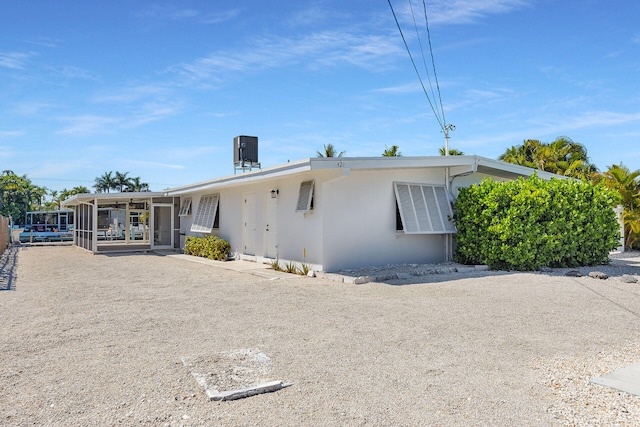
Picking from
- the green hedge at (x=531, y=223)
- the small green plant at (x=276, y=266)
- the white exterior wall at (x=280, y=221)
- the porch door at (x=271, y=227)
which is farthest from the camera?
the porch door at (x=271, y=227)

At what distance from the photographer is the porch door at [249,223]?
558 inches

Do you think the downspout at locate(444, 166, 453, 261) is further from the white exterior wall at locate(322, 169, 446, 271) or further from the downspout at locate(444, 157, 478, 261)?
the white exterior wall at locate(322, 169, 446, 271)

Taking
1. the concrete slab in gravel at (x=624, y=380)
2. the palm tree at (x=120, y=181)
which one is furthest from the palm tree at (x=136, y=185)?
the concrete slab in gravel at (x=624, y=380)

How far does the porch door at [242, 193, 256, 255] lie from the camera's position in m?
14.2

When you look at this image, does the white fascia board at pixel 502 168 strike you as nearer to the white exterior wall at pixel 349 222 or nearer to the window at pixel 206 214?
the white exterior wall at pixel 349 222

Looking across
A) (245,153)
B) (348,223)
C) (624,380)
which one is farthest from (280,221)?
(624,380)

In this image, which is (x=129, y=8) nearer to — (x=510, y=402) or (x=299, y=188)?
(x=299, y=188)

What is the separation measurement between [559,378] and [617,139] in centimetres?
1722

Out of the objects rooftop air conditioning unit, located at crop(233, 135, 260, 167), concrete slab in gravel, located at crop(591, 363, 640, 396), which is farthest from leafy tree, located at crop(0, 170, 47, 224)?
concrete slab in gravel, located at crop(591, 363, 640, 396)

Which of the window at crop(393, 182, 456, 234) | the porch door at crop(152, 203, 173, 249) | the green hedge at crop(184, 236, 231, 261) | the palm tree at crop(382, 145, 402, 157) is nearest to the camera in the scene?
the window at crop(393, 182, 456, 234)

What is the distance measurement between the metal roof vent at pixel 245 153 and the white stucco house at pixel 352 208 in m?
1.48

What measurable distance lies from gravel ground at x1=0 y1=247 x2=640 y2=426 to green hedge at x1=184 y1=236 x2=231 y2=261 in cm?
566

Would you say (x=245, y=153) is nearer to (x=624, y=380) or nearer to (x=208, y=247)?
(x=208, y=247)

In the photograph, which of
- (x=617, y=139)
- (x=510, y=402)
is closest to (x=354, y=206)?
(x=510, y=402)
